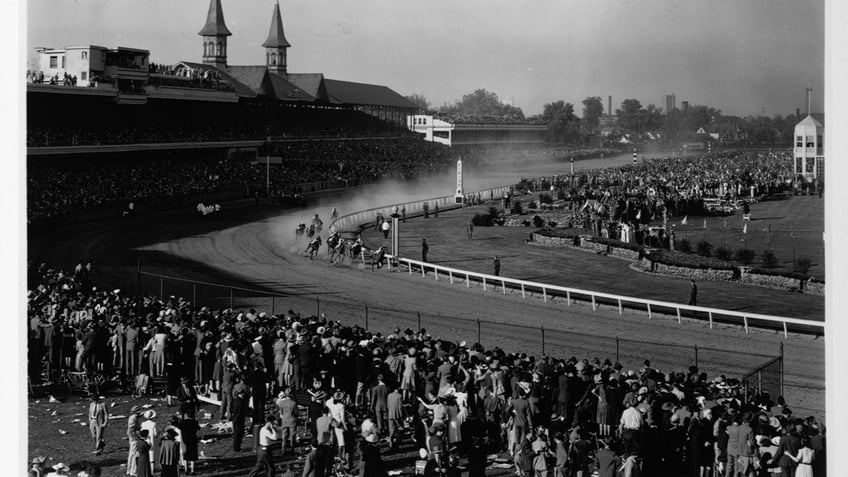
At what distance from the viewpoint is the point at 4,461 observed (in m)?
12.5

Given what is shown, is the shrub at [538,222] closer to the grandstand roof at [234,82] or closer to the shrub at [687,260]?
the shrub at [687,260]

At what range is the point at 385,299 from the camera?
24.2 metres

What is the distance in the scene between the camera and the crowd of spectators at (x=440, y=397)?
10367 millimetres

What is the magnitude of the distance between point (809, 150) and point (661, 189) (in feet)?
24.7

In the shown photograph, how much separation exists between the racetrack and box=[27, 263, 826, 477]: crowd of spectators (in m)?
3.71

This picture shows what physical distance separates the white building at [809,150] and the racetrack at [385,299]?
17.7m

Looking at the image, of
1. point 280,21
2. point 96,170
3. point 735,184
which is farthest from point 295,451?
point 280,21

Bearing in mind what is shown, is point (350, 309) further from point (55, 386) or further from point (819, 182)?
point (819, 182)

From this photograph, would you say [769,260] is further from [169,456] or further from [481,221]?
[169,456]

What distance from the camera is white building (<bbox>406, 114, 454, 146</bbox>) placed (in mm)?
77000

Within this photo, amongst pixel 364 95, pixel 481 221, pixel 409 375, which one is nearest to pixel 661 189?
pixel 481 221

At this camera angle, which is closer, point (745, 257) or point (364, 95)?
point (745, 257)

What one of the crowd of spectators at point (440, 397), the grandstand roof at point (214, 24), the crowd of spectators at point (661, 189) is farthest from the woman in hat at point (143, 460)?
the grandstand roof at point (214, 24)

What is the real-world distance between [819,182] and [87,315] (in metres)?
38.9
